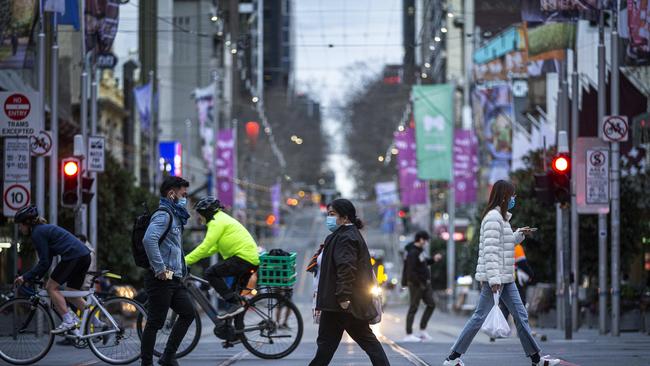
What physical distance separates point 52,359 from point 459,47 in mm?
76061

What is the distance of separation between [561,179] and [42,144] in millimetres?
8753

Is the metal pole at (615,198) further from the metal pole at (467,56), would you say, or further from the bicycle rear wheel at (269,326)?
the metal pole at (467,56)

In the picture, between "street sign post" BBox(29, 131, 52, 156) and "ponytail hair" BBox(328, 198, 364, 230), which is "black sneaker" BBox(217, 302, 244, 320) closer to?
"ponytail hair" BBox(328, 198, 364, 230)

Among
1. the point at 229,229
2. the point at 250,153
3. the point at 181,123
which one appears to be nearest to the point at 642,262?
the point at 229,229

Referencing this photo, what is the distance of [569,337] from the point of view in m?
20.3

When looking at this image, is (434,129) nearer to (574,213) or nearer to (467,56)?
(574,213)

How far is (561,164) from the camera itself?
20.8 meters

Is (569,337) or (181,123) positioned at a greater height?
(181,123)

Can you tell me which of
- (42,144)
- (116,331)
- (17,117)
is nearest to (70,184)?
(42,144)

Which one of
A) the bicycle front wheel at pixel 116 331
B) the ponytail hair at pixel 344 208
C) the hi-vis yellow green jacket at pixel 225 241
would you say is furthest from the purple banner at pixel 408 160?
the ponytail hair at pixel 344 208

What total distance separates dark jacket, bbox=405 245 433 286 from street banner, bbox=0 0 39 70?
9.07m

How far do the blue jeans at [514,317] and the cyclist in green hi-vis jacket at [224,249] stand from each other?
320 cm

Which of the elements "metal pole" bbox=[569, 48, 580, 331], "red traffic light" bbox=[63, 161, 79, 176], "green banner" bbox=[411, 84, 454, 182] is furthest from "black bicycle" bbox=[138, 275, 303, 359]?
"green banner" bbox=[411, 84, 454, 182]

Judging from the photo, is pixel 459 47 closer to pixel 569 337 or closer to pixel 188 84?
pixel 188 84
